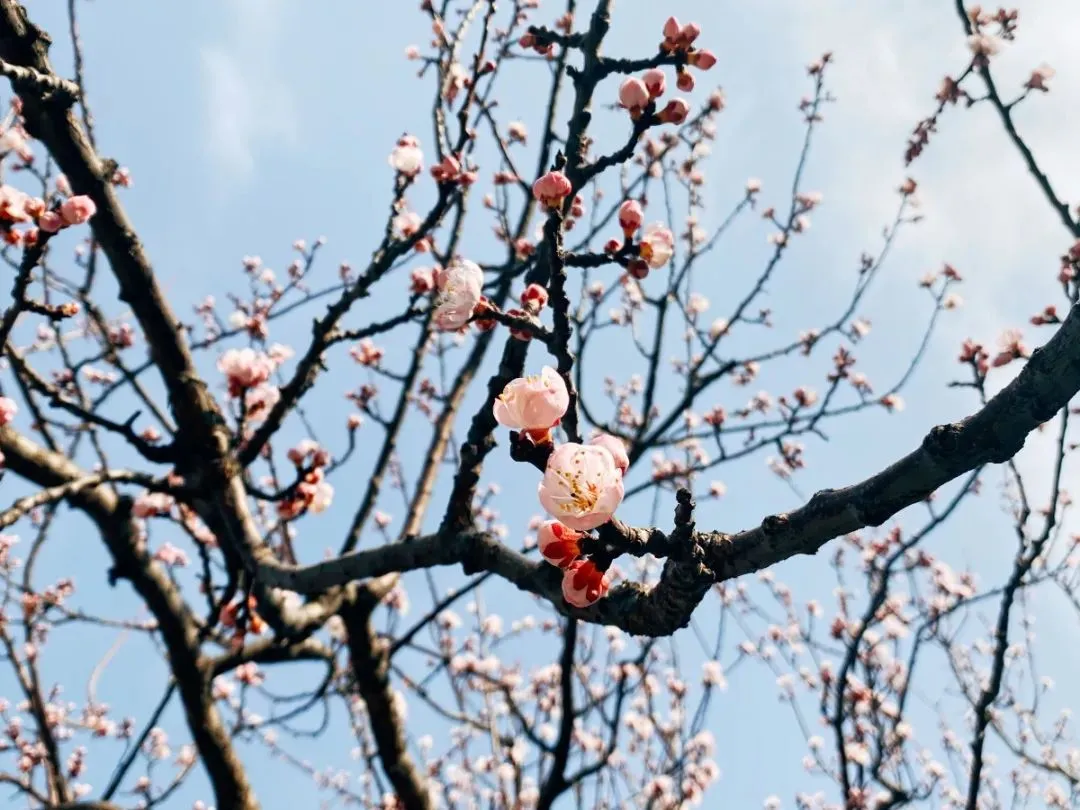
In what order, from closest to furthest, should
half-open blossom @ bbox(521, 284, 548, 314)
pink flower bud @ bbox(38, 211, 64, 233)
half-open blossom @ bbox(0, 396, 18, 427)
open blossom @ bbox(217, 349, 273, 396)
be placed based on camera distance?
half-open blossom @ bbox(521, 284, 548, 314)
pink flower bud @ bbox(38, 211, 64, 233)
half-open blossom @ bbox(0, 396, 18, 427)
open blossom @ bbox(217, 349, 273, 396)

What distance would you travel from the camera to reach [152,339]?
10.8 ft

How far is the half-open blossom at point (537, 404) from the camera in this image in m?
1.30

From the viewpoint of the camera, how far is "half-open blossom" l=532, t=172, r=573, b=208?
5.65 ft

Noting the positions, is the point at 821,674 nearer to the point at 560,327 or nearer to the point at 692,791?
the point at 692,791

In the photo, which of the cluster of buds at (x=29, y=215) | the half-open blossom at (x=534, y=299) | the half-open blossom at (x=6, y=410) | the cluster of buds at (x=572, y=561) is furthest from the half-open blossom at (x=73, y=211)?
the cluster of buds at (x=572, y=561)

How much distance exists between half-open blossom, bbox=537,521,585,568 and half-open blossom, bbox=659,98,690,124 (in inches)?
56.1

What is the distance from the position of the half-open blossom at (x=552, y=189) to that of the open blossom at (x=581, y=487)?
74 centimetres

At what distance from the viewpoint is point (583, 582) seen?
142cm

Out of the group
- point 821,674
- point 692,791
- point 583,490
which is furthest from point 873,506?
point 692,791

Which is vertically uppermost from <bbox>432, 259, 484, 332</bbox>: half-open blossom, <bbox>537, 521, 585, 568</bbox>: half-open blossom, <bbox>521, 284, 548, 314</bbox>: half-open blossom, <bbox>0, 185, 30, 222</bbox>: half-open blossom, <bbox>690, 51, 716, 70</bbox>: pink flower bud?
<bbox>0, 185, 30, 222</bbox>: half-open blossom

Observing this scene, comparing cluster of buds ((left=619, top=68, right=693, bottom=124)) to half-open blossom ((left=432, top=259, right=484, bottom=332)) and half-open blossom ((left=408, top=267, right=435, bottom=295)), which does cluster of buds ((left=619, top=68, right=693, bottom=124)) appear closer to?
half-open blossom ((left=432, top=259, right=484, bottom=332))

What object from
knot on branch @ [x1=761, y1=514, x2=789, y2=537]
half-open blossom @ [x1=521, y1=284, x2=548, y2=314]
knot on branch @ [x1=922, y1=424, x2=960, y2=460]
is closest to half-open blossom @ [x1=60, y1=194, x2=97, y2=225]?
half-open blossom @ [x1=521, y1=284, x2=548, y2=314]

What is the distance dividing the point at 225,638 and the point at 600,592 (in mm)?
3786

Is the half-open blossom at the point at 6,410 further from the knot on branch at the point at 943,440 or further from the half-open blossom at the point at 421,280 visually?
the knot on branch at the point at 943,440
